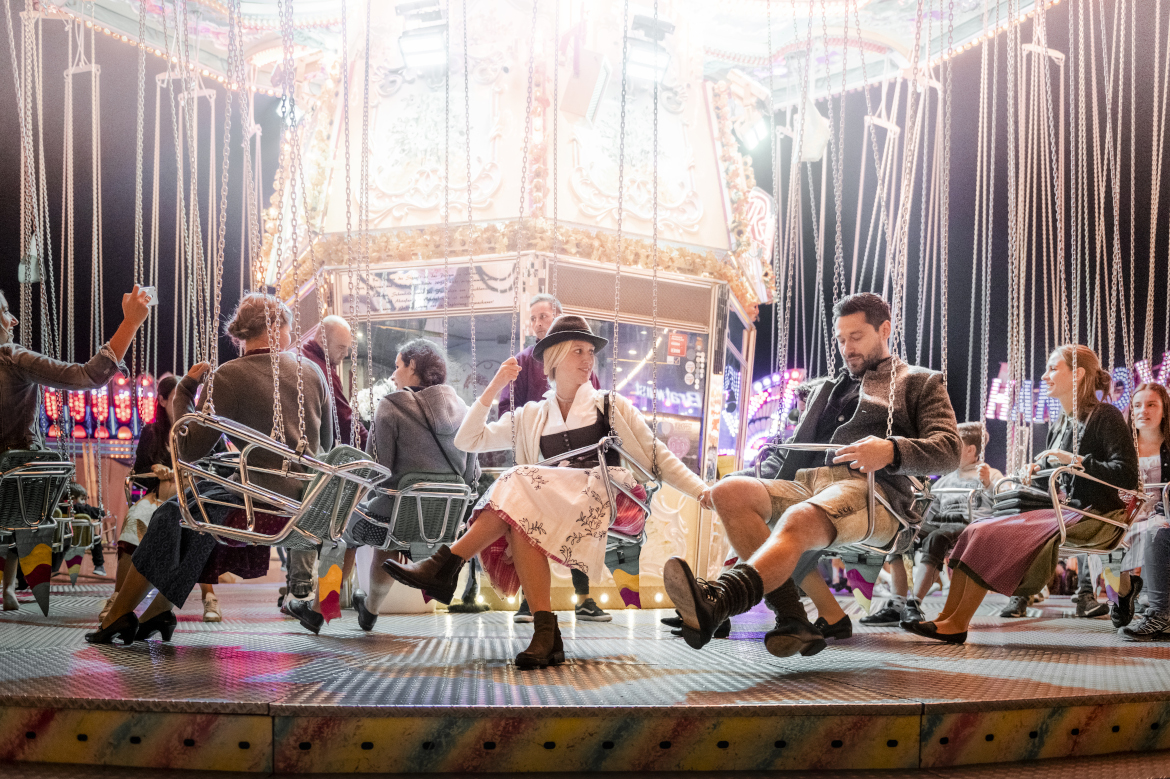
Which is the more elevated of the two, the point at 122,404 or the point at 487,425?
the point at 122,404

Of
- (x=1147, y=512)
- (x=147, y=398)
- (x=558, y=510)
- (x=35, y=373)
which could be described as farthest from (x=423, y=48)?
(x=147, y=398)

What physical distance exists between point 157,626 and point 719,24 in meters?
7.85

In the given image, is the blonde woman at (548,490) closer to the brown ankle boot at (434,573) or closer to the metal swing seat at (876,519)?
the brown ankle boot at (434,573)

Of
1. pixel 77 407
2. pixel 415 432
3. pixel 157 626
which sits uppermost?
pixel 77 407

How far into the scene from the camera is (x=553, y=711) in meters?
2.20

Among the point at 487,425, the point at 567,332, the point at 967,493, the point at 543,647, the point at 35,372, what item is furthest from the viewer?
the point at 967,493

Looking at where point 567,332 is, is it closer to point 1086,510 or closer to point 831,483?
point 831,483

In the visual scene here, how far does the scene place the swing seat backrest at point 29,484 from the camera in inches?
164

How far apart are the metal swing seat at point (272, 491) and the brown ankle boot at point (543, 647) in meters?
0.75

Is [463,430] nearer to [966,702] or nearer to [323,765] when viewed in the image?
[323,765]

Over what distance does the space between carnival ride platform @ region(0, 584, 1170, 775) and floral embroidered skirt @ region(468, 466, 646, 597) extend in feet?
1.16

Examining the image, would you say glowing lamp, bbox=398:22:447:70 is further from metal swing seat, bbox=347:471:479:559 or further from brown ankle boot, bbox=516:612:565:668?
brown ankle boot, bbox=516:612:565:668

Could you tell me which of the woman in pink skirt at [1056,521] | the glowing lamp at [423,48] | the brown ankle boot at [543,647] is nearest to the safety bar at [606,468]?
the brown ankle boot at [543,647]

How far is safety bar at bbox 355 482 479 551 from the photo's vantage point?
151 inches
